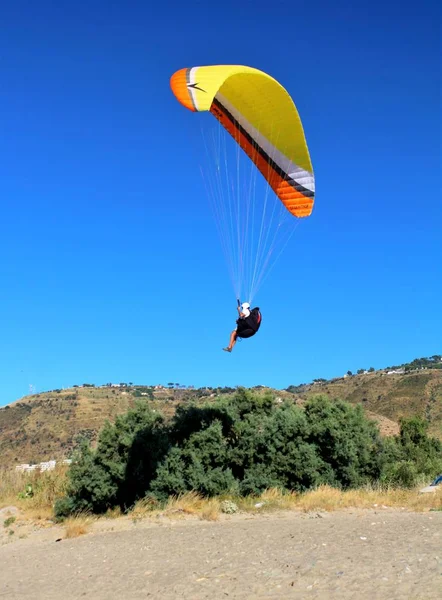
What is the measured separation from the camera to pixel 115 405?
163ft

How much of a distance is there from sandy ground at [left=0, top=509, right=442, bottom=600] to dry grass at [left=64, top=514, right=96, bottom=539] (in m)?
0.33

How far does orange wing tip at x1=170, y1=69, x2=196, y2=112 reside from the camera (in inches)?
378

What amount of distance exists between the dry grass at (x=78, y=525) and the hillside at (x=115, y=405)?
22.9 metres

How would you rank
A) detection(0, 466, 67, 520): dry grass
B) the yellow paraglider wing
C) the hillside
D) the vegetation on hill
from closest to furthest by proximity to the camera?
the yellow paraglider wing < the vegetation on hill < detection(0, 466, 67, 520): dry grass < the hillside

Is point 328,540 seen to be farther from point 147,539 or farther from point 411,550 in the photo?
point 147,539

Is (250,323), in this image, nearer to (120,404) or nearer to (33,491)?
(33,491)

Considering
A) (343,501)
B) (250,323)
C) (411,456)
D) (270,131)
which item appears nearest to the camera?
(250,323)

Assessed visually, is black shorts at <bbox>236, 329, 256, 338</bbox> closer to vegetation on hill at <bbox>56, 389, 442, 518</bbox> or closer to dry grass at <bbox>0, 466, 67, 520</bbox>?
vegetation on hill at <bbox>56, 389, 442, 518</bbox>

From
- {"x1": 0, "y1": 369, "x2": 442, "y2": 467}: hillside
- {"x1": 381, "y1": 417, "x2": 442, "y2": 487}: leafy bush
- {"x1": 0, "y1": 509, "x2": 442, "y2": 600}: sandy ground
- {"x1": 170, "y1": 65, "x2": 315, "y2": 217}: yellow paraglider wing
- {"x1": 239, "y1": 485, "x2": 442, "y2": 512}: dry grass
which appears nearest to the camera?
{"x1": 0, "y1": 509, "x2": 442, "y2": 600}: sandy ground

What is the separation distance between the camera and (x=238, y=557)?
26.7 feet

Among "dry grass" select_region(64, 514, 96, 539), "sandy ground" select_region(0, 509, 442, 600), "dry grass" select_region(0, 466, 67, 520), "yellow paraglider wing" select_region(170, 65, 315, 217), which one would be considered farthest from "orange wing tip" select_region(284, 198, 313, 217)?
"dry grass" select_region(0, 466, 67, 520)

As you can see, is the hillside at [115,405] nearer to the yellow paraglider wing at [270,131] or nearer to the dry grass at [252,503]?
the dry grass at [252,503]

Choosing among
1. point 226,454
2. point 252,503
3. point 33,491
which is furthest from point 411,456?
point 33,491

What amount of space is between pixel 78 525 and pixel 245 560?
6.17 m
